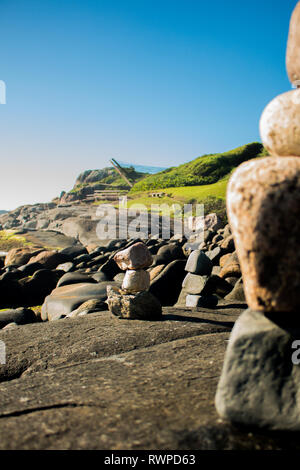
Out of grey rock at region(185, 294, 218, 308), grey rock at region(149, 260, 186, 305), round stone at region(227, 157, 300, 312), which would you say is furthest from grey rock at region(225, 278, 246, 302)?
round stone at region(227, 157, 300, 312)

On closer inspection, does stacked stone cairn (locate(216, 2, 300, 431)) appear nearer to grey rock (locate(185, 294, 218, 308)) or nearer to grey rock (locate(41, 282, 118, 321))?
grey rock (locate(185, 294, 218, 308))

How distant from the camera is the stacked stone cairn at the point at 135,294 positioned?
18.3 feet

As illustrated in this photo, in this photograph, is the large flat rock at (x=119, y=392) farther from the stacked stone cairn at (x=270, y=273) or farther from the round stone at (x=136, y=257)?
the round stone at (x=136, y=257)

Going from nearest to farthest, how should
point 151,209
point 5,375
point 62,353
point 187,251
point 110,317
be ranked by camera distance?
point 5,375 → point 62,353 → point 110,317 → point 187,251 → point 151,209

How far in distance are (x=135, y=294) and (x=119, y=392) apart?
3.03 metres

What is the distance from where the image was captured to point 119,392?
8.88 feet

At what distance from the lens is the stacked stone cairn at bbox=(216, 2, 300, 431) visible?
2043mm

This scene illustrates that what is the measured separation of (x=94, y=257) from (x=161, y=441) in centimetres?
1558

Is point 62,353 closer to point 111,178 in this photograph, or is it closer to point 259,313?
point 259,313

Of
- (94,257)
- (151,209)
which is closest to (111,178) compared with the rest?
(151,209)

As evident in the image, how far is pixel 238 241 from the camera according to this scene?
2.21 metres

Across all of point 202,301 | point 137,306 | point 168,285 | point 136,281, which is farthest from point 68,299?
point 137,306

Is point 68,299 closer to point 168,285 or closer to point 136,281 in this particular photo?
point 168,285

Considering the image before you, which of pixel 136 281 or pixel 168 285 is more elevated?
pixel 136 281
